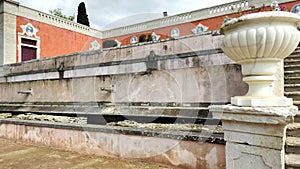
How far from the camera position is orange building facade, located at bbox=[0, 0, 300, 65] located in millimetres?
10789

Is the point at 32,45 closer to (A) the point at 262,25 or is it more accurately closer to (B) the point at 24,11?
(B) the point at 24,11

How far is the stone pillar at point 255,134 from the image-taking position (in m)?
1.34

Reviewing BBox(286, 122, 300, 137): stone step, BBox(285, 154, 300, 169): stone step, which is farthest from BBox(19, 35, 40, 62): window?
BBox(285, 154, 300, 169): stone step

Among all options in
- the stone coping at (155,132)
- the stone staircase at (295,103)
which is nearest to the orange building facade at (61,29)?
the stone staircase at (295,103)

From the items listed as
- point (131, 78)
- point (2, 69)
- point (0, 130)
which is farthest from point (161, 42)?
point (2, 69)

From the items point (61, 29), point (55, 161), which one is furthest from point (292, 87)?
point (61, 29)

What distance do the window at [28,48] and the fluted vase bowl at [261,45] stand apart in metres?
13.3

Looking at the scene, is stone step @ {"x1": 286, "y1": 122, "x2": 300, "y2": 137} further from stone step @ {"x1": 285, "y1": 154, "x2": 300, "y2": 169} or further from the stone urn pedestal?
the stone urn pedestal

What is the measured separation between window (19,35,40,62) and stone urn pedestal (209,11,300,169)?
43.7 ft

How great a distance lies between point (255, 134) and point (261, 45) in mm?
622

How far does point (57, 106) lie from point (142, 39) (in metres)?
8.91

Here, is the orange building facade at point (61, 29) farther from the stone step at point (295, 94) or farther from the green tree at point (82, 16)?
A: the stone step at point (295, 94)

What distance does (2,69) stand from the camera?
24.9 feet

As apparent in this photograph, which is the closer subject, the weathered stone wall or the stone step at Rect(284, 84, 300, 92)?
the stone step at Rect(284, 84, 300, 92)
